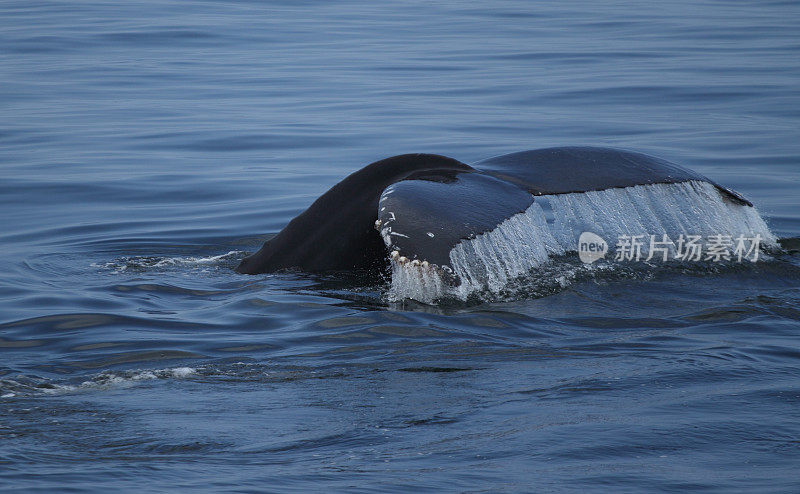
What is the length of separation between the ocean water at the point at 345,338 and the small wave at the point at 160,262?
36 millimetres

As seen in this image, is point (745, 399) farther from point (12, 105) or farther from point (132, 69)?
point (132, 69)

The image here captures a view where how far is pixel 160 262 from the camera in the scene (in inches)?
325

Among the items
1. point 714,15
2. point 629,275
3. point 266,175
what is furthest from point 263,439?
point 714,15

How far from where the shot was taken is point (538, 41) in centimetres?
2383

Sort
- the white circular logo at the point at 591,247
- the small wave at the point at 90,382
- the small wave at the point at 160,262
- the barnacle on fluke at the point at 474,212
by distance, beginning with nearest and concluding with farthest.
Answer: the small wave at the point at 90,382, the barnacle on fluke at the point at 474,212, the white circular logo at the point at 591,247, the small wave at the point at 160,262

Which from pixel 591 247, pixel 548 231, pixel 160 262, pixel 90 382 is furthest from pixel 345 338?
pixel 160 262

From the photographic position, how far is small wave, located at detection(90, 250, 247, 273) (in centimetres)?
809

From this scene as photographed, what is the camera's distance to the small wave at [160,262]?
26.5 feet

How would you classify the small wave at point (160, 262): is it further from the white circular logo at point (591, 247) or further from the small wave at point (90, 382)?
the small wave at point (90, 382)

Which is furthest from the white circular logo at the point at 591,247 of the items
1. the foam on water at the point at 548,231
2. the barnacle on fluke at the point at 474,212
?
the barnacle on fluke at the point at 474,212

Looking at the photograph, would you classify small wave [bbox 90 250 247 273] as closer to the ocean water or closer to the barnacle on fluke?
the ocean water

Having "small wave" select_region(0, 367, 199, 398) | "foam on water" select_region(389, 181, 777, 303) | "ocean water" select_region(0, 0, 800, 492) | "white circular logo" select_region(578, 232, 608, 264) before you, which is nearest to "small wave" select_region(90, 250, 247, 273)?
"ocean water" select_region(0, 0, 800, 492)

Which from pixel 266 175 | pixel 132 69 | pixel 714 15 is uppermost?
pixel 714 15

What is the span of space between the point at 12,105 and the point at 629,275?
1266 centimetres
